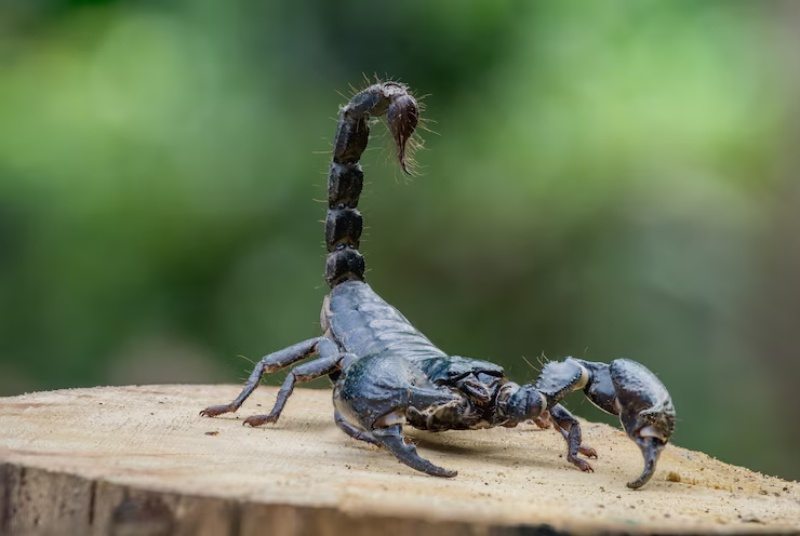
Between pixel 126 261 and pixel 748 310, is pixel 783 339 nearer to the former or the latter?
pixel 748 310

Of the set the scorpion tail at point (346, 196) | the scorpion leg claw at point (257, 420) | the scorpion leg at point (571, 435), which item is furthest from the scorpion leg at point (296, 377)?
the scorpion leg at point (571, 435)

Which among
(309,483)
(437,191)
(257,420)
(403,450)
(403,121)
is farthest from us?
(437,191)

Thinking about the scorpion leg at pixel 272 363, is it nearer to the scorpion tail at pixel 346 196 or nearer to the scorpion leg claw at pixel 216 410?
the scorpion leg claw at pixel 216 410

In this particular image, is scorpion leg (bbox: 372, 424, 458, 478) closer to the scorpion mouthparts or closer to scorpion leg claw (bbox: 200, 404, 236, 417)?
scorpion leg claw (bbox: 200, 404, 236, 417)

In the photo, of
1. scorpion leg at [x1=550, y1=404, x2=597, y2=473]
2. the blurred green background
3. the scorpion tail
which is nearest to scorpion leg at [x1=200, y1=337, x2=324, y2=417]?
the scorpion tail

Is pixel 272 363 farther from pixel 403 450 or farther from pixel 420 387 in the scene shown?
pixel 403 450

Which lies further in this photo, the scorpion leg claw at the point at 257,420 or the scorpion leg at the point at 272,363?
the scorpion leg at the point at 272,363

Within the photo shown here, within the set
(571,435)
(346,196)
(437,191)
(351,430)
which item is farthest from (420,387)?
(437,191)

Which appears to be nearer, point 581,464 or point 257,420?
point 581,464
